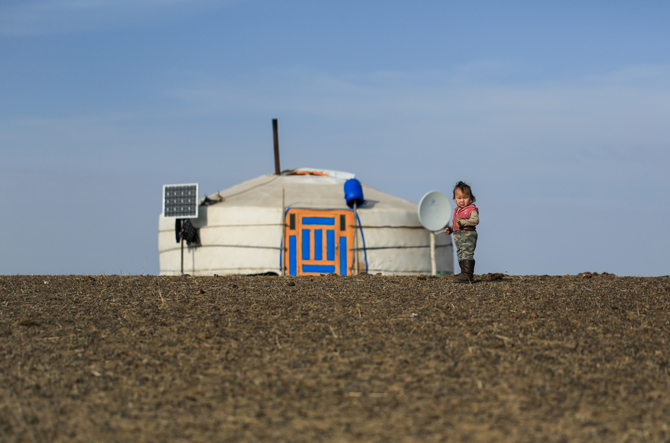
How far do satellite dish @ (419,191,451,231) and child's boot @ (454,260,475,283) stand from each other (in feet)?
21.0

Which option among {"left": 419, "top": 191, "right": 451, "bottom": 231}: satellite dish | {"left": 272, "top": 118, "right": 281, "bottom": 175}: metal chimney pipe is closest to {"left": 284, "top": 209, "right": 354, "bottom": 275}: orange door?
{"left": 419, "top": 191, "right": 451, "bottom": 231}: satellite dish

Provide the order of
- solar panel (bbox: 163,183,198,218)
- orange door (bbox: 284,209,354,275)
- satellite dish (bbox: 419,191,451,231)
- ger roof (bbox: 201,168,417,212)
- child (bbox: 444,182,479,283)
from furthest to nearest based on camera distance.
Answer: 1. ger roof (bbox: 201,168,417,212)
2. solar panel (bbox: 163,183,198,218)
3. satellite dish (bbox: 419,191,451,231)
4. orange door (bbox: 284,209,354,275)
5. child (bbox: 444,182,479,283)

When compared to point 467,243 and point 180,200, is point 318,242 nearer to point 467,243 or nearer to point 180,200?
point 180,200

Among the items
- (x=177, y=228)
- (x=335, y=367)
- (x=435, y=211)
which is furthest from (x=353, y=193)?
(x=335, y=367)

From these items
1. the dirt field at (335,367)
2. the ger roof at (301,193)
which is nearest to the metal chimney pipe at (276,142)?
the ger roof at (301,193)

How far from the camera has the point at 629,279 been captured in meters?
7.53

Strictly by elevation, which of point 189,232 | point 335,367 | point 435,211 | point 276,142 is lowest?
point 335,367

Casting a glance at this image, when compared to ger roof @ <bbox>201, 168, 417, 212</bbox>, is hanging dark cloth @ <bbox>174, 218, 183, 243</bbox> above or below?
below

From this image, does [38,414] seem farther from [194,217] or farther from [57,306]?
[194,217]

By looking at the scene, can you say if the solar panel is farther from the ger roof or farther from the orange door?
the orange door

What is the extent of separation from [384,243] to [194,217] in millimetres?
4287

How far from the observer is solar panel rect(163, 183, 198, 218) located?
45.6 feet

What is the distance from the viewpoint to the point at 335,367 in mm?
3604

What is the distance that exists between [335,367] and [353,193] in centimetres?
1017
